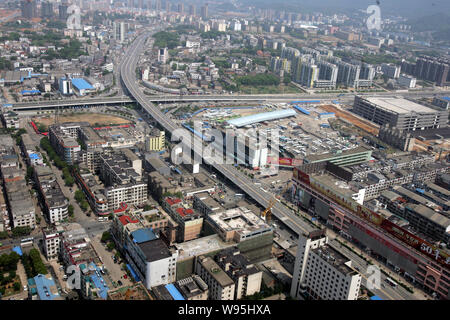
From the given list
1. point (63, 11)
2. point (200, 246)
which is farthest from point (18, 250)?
point (63, 11)

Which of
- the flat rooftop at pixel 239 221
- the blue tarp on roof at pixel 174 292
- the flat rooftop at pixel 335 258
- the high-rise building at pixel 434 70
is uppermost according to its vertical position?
the high-rise building at pixel 434 70

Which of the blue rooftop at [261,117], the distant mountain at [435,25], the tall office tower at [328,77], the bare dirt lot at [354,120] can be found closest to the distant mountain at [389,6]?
the distant mountain at [435,25]

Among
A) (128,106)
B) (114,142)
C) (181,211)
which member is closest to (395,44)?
(128,106)

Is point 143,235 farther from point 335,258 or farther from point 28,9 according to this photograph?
point 28,9

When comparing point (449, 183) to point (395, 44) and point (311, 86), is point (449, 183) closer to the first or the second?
point (311, 86)

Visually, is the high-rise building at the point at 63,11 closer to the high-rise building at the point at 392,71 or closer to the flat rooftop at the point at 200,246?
the high-rise building at the point at 392,71

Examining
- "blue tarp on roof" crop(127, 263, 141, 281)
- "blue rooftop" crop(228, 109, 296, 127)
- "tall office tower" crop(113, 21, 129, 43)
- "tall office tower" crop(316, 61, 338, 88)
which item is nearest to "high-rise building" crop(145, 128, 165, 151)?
"blue rooftop" crop(228, 109, 296, 127)

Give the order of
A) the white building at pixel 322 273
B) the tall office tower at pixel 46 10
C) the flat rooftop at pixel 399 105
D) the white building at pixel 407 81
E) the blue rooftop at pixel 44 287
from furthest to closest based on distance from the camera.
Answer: the tall office tower at pixel 46 10 → the white building at pixel 407 81 → the flat rooftop at pixel 399 105 → the blue rooftop at pixel 44 287 → the white building at pixel 322 273
